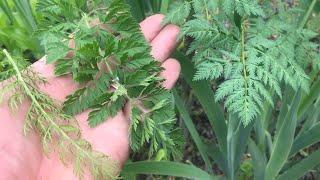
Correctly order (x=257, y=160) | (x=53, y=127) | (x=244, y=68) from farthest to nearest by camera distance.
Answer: (x=257, y=160)
(x=53, y=127)
(x=244, y=68)

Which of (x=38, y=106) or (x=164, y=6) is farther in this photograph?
(x=164, y=6)

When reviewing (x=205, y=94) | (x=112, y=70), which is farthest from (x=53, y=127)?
(x=205, y=94)

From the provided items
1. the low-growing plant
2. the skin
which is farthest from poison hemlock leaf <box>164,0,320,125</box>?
the skin

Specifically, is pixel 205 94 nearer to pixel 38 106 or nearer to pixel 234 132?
pixel 234 132

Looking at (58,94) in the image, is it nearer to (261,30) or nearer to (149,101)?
(149,101)

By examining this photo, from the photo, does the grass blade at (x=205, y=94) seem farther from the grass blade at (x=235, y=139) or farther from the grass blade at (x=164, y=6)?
the grass blade at (x=164, y=6)

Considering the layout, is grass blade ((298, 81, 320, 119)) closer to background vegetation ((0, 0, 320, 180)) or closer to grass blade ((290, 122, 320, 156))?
background vegetation ((0, 0, 320, 180))

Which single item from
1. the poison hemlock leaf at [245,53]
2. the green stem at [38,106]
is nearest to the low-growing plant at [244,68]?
the poison hemlock leaf at [245,53]
